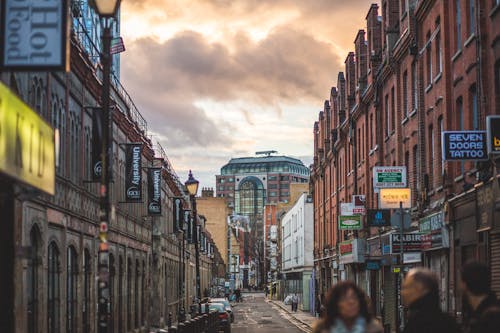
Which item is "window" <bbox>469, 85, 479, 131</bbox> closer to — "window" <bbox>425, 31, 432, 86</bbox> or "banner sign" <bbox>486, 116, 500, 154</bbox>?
"banner sign" <bbox>486, 116, 500, 154</bbox>

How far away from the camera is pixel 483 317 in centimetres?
807

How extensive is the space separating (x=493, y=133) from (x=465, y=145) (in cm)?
260

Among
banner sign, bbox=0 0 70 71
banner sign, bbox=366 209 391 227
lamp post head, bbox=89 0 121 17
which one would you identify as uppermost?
lamp post head, bbox=89 0 121 17

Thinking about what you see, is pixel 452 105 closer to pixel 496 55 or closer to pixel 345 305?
pixel 496 55

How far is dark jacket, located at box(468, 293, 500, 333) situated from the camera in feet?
26.2

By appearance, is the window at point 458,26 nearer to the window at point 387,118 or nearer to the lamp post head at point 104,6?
the window at point 387,118

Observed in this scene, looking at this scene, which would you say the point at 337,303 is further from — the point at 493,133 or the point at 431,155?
the point at 431,155

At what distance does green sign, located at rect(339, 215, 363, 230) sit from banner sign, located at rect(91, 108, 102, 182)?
64.3ft

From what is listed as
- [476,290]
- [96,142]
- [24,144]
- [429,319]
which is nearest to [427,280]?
[429,319]

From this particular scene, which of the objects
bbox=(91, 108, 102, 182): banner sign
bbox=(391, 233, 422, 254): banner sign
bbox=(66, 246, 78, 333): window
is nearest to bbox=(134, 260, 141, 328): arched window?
bbox=(66, 246, 78, 333): window

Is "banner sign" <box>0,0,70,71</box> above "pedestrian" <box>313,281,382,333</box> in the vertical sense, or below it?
above

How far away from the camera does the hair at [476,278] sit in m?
8.52

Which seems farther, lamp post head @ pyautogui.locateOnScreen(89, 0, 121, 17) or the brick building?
the brick building

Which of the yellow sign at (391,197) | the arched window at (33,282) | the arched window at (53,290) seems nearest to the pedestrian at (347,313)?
the arched window at (33,282)
